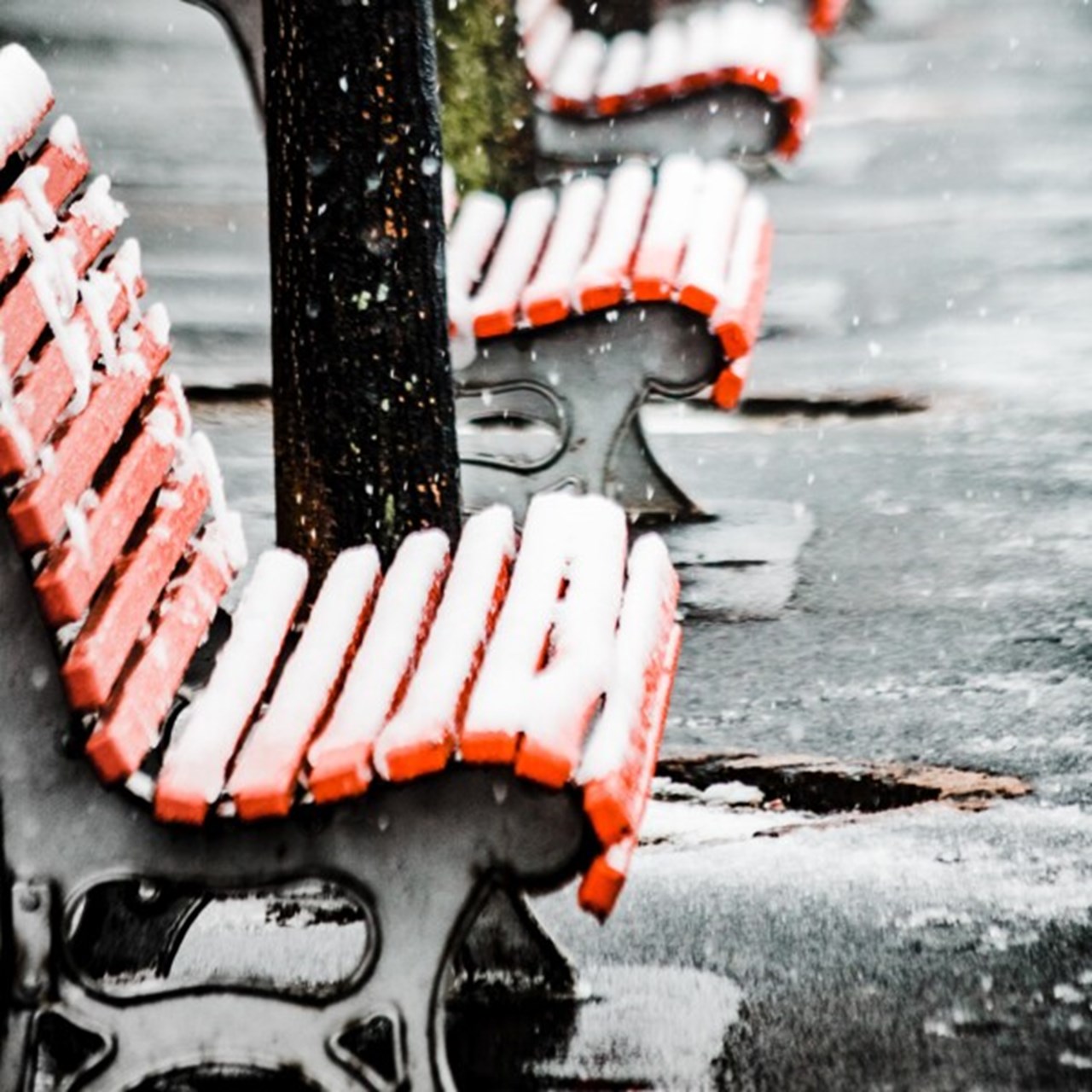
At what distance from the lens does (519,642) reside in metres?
3.03

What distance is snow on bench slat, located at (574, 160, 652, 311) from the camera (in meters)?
5.66

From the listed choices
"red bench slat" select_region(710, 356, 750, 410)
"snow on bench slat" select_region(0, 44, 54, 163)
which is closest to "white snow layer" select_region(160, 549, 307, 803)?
"snow on bench slat" select_region(0, 44, 54, 163)

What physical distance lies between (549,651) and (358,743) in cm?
37

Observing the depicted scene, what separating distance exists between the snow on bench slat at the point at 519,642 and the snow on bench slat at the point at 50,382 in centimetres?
61

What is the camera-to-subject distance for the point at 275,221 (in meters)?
4.23

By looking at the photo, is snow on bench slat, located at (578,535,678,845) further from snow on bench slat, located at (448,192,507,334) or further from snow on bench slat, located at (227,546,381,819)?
snow on bench slat, located at (448,192,507,334)

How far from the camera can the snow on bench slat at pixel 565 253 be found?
5.67 meters

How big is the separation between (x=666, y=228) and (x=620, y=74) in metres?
2.05

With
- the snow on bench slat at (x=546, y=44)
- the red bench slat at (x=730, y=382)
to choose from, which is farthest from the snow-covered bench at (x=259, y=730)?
the snow on bench slat at (x=546, y=44)

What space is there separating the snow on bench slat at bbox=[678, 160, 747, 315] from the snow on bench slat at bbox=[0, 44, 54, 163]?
8.03ft

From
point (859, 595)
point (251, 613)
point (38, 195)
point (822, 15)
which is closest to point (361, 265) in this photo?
point (38, 195)

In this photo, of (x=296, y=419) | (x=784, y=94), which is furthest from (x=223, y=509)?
(x=784, y=94)

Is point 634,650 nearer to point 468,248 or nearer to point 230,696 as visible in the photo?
point 230,696

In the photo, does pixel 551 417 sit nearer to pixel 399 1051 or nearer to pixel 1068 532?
pixel 1068 532
